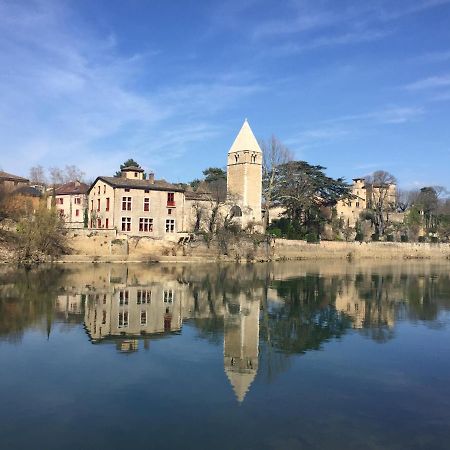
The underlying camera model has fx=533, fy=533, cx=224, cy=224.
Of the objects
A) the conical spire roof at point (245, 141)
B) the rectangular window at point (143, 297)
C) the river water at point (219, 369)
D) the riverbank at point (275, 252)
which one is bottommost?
the river water at point (219, 369)

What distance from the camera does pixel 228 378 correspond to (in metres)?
14.3

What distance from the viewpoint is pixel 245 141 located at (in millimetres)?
60906

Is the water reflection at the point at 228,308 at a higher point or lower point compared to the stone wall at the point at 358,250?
lower

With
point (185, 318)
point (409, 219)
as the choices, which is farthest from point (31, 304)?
point (409, 219)

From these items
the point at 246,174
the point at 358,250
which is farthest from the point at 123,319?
the point at 358,250

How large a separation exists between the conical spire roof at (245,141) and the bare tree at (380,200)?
82.4ft

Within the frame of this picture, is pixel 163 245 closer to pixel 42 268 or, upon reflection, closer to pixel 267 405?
pixel 42 268

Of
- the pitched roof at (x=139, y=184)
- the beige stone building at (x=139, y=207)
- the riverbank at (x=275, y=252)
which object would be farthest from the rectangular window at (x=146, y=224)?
the pitched roof at (x=139, y=184)

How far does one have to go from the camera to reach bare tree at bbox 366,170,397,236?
3036 inches

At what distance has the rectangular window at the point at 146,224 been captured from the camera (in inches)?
2085

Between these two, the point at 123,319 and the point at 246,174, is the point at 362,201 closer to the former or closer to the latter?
the point at 246,174

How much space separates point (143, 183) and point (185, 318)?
32.1 metres

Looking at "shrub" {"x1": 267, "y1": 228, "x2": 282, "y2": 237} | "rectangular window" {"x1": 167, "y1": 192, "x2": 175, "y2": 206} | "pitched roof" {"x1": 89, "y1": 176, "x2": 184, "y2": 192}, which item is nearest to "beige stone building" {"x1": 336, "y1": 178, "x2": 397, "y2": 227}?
"shrub" {"x1": 267, "y1": 228, "x2": 282, "y2": 237}

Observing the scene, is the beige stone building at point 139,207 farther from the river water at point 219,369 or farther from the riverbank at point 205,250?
the river water at point 219,369
